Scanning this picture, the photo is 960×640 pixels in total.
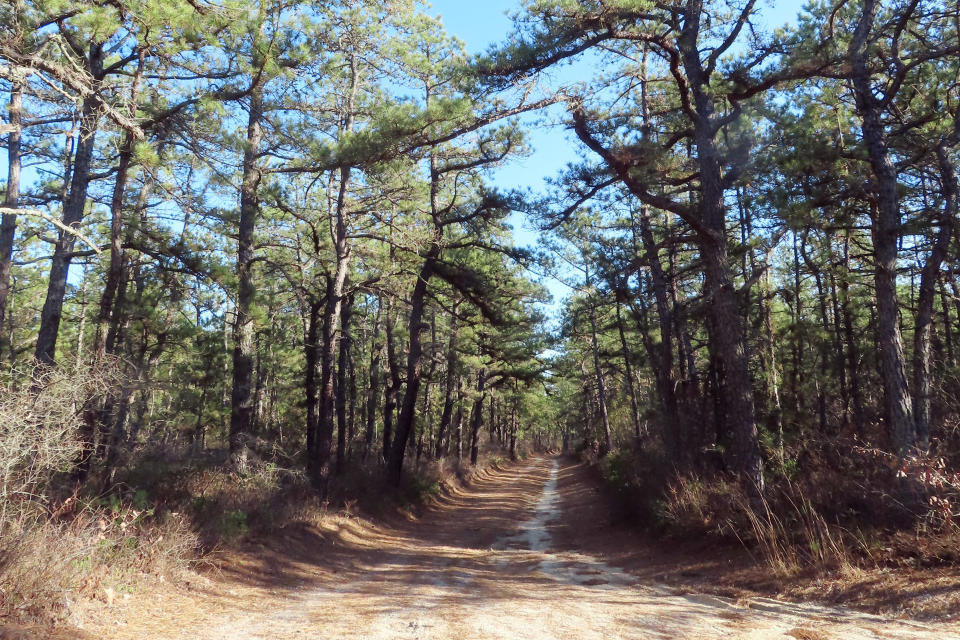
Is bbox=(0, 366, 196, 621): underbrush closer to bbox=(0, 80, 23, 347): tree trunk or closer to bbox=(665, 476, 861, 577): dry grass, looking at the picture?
bbox=(0, 80, 23, 347): tree trunk

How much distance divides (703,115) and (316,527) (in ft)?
36.3

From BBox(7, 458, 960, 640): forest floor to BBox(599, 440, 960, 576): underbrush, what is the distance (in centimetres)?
54

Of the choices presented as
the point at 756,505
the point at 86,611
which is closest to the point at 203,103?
the point at 86,611

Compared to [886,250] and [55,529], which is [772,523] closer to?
[886,250]

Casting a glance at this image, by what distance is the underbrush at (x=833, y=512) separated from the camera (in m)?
A: 6.49

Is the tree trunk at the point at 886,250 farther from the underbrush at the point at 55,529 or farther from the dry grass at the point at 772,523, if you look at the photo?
the underbrush at the point at 55,529

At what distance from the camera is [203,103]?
8.60m

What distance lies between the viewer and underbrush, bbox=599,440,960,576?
6488mm

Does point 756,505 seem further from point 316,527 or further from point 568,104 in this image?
point 316,527

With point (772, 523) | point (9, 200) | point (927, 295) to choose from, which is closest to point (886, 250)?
point (927, 295)

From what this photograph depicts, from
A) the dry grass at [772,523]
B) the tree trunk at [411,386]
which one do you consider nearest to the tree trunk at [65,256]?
the tree trunk at [411,386]

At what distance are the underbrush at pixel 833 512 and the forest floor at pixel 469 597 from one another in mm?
545

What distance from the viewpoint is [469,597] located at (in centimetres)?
693

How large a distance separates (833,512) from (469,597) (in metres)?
5.40
